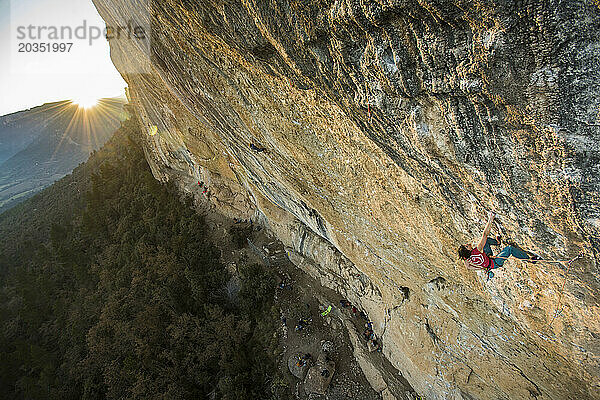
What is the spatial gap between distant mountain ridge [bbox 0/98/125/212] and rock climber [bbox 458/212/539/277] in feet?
277

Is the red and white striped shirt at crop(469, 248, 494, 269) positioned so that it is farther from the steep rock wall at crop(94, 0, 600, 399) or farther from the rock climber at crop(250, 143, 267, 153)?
the rock climber at crop(250, 143, 267, 153)

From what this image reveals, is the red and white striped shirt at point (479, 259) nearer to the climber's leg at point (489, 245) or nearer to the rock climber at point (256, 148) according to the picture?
the climber's leg at point (489, 245)

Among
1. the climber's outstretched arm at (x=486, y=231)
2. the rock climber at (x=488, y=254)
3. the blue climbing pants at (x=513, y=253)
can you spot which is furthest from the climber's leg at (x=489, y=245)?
the climber's outstretched arm at (x=486, y=231)

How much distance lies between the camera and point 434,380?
285 inches

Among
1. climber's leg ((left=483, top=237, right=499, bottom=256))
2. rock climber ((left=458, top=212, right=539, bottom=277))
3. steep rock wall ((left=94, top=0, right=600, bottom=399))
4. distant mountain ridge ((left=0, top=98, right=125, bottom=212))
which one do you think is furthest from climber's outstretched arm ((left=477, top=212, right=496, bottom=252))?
distant mountain ridge ((left=0, top=98, right=125, bottom=212))

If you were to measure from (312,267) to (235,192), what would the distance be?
275 inches

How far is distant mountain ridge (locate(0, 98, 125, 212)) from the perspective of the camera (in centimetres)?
8000

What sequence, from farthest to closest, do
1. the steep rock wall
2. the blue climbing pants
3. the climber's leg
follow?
the climber's leg
the blue climbing pants
the steep rock wall

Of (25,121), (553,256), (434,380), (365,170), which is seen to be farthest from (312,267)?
(25,121)

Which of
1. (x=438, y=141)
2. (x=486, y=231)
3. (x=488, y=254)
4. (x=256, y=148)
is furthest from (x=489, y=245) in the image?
(x=256, y=148)

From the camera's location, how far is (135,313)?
15.3 meters

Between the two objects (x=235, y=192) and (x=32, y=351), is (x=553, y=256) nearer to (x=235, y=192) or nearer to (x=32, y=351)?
(x=235, y=192)

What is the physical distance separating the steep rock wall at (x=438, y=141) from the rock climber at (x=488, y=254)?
175 millimetres

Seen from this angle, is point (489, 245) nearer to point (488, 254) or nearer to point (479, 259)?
point (488, 254)
